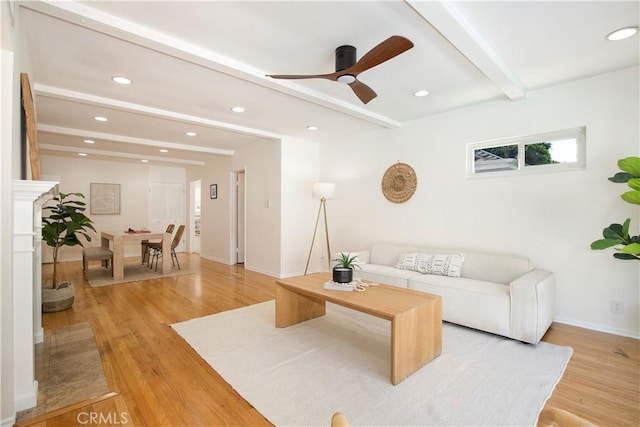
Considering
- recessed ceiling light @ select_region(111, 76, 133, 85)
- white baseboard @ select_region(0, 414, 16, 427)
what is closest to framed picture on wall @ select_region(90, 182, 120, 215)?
recessed ceiling light @ select_region(111, 76, 133, 85)

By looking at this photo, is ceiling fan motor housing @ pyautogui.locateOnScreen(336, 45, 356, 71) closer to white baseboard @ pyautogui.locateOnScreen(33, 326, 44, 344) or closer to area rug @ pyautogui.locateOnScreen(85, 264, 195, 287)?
white baseboard @ pyautogui.locateOnScreen(33, 326, 44, 344)

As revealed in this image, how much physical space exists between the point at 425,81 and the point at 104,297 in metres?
4.83

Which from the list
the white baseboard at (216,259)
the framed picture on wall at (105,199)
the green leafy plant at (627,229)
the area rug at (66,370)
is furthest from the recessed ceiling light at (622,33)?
the framed picture on wall at (105,199)

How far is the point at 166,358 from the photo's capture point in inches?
97.6

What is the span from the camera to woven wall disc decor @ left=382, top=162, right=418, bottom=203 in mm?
4478

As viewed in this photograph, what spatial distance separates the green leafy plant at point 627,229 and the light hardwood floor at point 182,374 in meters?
0.88

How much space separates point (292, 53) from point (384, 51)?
0.91 m

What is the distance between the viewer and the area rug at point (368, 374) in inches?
70.9

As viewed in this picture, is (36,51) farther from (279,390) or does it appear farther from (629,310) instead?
(629,310)

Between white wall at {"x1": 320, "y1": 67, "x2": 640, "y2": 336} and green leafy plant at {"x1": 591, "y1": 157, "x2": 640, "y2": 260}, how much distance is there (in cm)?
47

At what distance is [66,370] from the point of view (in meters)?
2.29

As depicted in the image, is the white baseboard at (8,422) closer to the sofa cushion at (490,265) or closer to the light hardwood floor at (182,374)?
the light hardwood floor at (182,374)

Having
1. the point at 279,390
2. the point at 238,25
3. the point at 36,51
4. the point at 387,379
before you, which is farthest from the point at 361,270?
the point at 36,51

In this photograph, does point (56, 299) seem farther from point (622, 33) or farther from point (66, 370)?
point (622, 33)
